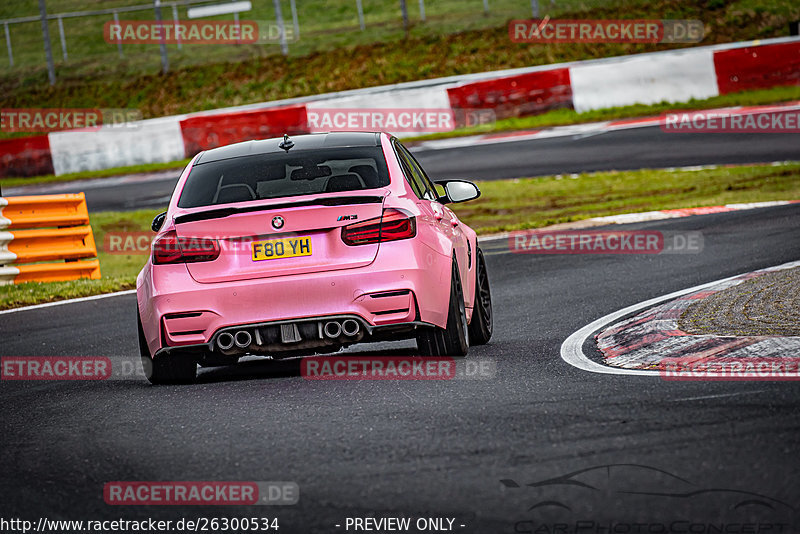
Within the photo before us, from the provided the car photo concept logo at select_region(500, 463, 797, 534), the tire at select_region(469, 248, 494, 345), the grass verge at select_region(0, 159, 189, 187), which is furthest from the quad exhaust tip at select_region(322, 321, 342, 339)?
the grass verge at select_region(0, 159, 189, 187)

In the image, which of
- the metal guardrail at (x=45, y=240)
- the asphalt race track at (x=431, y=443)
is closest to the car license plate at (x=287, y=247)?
the asphalt race track at (x=431, y=443)

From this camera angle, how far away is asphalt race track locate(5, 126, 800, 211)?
2034cm

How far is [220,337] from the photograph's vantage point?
693 centimetres

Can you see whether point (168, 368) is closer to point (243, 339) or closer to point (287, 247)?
point (243, 339)

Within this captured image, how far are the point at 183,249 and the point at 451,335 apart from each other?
5.44 feet

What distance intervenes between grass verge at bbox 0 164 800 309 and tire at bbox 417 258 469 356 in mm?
8090

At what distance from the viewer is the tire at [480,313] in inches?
332

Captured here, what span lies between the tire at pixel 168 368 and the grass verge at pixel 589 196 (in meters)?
7.48

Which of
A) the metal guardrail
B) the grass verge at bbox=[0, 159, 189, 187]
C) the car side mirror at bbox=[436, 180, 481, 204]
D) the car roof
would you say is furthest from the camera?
the grass verge at bbox=[0, 159, 189, 187]

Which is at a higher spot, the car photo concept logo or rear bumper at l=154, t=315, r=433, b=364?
the car photo concept logo

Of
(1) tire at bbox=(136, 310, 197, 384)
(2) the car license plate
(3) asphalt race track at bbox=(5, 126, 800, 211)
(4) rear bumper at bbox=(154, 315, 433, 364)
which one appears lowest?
(3) asphalt race track at bbox=(5, 126, 800, 211)

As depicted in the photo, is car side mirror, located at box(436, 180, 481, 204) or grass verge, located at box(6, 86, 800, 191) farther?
grass verge, located at box(6, 86, 800, 191)

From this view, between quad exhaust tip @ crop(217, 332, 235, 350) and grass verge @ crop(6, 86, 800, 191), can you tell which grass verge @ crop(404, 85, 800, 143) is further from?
quad exhaust tip @ crop(217, 332, 235, 350)

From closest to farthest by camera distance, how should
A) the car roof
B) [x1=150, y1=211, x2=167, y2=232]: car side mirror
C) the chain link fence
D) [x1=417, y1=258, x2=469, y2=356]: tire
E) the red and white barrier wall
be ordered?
1. [x1=417, y1=258, x2=469, y2=356]: tire
2. [x1=150, y1=211, x2=167, y2=232]: car side mirror
3. the car roof
4. the red and white barrier wall
5. the chain link fence
